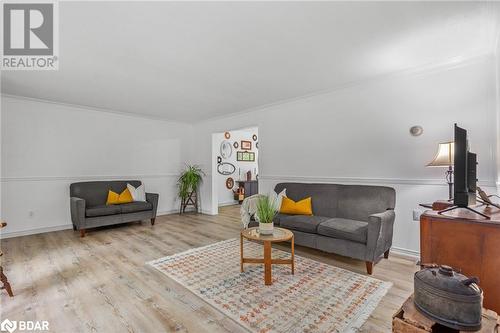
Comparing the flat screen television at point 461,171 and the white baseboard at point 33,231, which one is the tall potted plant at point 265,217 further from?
the white baseboard at point 33,231

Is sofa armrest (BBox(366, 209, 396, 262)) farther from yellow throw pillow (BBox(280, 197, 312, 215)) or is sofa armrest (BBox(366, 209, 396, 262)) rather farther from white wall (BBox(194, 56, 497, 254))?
yellow throw pillow (BBox(280, 197, 312, 215))

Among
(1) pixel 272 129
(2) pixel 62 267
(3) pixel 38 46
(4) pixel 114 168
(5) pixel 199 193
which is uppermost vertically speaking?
(3) pixel 38 46

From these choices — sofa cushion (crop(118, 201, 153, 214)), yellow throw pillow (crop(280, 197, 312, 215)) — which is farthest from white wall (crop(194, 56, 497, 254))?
sofa cushion (crop(118, 201, 153, 214))

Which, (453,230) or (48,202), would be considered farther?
(48,202)

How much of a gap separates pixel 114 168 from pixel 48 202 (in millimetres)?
1302

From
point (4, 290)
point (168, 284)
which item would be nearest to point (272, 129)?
point (168, 284)

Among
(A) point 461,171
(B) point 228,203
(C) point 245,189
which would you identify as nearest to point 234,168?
(C) point 245,189

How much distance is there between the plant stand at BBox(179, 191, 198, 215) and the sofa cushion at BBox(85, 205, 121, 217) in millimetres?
1882

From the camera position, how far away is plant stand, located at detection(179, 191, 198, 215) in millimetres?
6242

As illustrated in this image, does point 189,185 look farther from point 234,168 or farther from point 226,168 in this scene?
point 234,168

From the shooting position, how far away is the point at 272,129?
15.8ft

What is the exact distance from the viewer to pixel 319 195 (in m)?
3.76

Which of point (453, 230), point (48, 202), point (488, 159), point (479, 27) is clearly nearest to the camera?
point (453, 230)

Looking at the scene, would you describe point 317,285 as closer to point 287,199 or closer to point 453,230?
point 453,230
